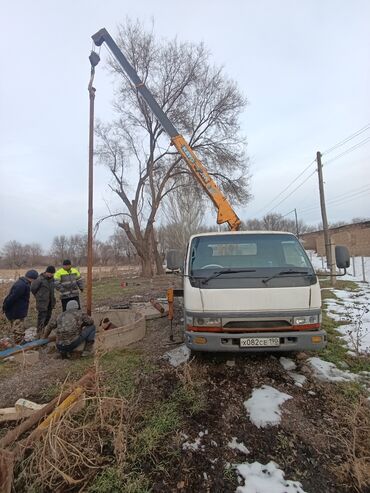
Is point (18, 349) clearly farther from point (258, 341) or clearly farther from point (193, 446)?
point (258, 341)

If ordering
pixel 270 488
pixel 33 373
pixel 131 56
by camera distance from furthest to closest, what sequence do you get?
pixel 131 56
pixel 33 373
pixel 270 488

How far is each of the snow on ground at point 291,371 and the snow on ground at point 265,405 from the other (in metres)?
0.45

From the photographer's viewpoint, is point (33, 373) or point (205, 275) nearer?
point (205, 275)

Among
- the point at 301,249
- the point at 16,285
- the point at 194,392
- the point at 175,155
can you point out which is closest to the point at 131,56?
the point at 175,155

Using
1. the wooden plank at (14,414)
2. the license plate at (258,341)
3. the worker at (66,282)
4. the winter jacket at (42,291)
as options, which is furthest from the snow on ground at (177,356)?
the winter jacket at (42,291)

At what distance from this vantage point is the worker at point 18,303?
6.47 meters

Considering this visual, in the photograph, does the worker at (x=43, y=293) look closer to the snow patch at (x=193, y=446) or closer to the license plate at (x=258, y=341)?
the license plate at (x=258, y=341)

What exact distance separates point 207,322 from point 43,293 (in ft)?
15.6

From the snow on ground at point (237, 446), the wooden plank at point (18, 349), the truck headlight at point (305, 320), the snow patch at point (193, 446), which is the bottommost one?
the snow on ground at point (237, 446)

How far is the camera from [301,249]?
469 centimetres

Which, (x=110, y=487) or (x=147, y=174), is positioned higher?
(x=147, y=174)

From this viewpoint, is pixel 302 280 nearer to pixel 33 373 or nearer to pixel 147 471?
pixel 147 471

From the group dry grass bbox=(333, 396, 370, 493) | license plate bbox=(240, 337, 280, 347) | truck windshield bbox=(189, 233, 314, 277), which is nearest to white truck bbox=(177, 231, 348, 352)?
license plate bbox=(240, 337, 280, 347)

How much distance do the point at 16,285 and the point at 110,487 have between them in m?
5.33
